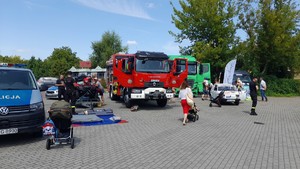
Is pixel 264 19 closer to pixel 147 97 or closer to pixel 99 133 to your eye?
pixel 147 97

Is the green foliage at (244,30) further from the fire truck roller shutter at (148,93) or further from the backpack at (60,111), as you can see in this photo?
the backpack at (60,111)

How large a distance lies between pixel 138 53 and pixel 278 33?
16.7 meters

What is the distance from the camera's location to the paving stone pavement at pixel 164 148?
580 cm

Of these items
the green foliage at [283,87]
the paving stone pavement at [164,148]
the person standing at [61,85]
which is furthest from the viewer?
the green foliage at [283,87]

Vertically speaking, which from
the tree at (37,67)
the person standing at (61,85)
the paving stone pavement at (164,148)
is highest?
the tree at (37,67)

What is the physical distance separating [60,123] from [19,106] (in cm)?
118

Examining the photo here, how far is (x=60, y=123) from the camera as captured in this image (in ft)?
22.4

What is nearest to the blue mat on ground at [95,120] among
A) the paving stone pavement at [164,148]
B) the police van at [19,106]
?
the paving stone pavement at [164,148]

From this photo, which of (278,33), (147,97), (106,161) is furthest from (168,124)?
(278,33)

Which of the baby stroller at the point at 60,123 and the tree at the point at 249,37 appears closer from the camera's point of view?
the baby stroller at the point at 60,123

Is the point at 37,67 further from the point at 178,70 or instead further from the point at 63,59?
the point at 178,70

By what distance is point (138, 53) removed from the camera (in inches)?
571

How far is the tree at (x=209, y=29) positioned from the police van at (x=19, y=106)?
70.4ft

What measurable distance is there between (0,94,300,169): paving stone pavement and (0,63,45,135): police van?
1.66 ft
